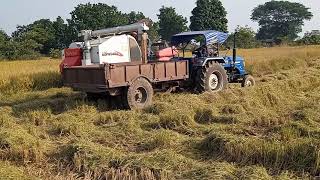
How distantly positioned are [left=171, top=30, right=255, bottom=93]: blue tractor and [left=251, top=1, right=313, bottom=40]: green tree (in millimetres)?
75964

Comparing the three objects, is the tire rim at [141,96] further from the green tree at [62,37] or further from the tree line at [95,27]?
the green tree at [62,37]

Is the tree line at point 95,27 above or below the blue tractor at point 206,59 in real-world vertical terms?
above

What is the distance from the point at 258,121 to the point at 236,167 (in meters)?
2.20

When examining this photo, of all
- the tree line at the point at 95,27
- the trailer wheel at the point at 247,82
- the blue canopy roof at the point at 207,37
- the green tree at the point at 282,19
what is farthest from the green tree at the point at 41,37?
the green tree at the point at 282,19

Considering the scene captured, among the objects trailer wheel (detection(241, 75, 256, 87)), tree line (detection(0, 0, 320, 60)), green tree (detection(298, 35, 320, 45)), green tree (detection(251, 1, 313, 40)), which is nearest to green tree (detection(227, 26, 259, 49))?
tree line (detection(0, 0, 320, 60))

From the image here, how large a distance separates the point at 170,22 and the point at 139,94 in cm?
5401

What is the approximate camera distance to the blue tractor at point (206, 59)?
40.1ft

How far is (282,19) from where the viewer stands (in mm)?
91312

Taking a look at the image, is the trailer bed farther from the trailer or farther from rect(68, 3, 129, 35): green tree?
rect(68, 3, 129, 35): green tree

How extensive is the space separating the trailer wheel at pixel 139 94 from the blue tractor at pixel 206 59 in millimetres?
2011

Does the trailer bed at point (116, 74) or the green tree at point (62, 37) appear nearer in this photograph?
the trailer bed at point (116, 74)

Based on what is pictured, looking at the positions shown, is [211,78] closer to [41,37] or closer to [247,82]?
[247,82]

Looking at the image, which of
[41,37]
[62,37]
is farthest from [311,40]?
[41,37]

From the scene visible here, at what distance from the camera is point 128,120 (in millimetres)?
8977
